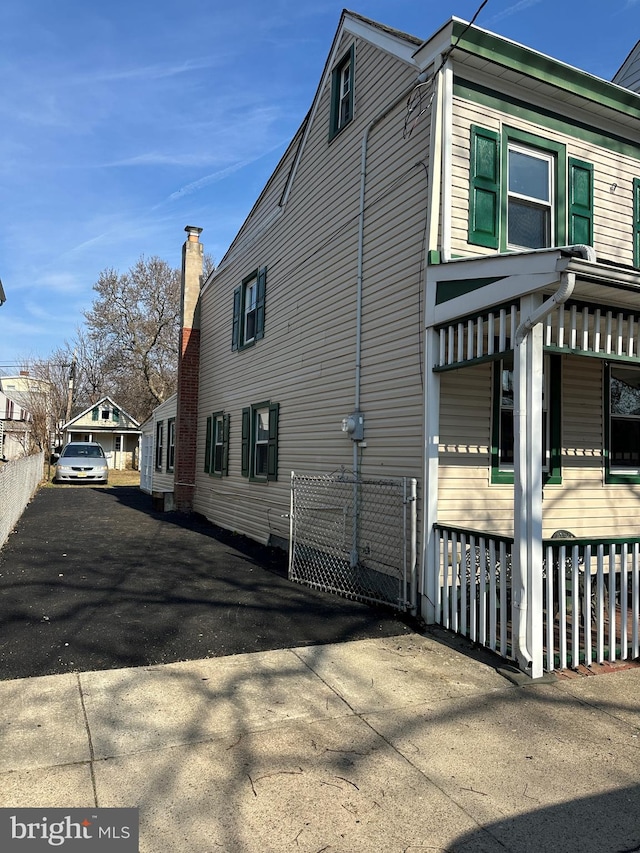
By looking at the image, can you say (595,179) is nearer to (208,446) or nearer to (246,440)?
(246,440)

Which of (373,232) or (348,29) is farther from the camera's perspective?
(348,29)

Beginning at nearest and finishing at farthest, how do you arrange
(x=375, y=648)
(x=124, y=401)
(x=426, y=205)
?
(x=375, y=648)
(x=426, y=205)
(x=124, y=401)

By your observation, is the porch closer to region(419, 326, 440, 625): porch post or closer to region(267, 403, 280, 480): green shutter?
region(419, 326, 440, 625): porch post

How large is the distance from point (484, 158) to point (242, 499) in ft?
26.3

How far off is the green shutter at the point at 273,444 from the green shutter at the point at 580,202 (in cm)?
556

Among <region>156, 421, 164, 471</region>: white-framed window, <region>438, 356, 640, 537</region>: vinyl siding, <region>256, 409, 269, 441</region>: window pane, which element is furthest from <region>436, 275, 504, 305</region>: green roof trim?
<region>156, 421, 164, 471</region>: white-framed window

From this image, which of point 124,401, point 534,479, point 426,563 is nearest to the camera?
point 534,479

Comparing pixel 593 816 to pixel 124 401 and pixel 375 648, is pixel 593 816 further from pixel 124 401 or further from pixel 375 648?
pixel 124 401

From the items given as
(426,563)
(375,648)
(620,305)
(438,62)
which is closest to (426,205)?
(438,62)

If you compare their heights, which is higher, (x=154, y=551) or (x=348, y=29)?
(x=348, y=29)

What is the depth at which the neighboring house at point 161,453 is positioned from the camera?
16.9 metres

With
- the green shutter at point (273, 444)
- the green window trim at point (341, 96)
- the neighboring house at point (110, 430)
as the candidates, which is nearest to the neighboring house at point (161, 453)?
the green shutter at point (273, 444)

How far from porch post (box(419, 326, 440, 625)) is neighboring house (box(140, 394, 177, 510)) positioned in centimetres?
1143

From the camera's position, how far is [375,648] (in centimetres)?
535
